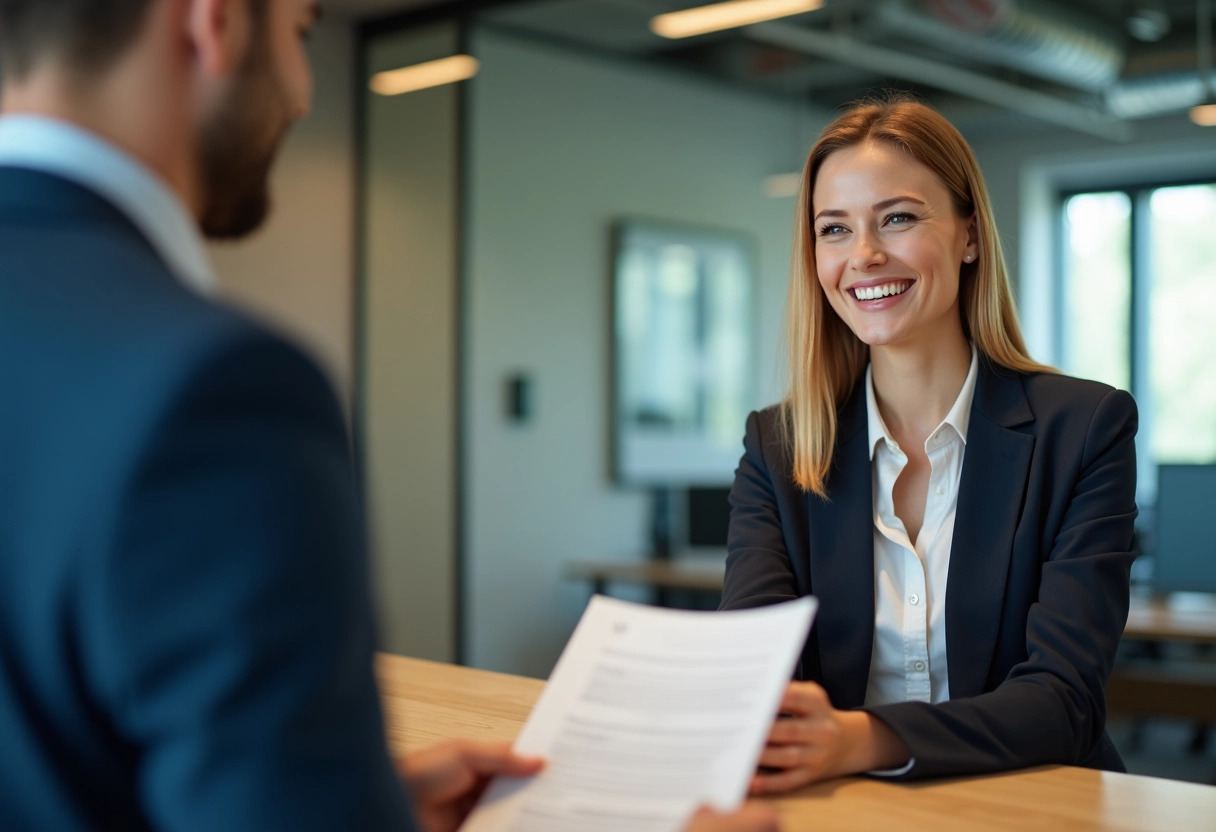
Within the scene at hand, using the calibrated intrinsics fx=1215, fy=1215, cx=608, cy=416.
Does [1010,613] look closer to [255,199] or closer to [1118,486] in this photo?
[1118,486]

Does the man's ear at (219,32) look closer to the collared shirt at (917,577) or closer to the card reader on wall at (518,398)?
the collared shirt at (917,577)

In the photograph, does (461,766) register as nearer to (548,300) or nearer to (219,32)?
(219,32)

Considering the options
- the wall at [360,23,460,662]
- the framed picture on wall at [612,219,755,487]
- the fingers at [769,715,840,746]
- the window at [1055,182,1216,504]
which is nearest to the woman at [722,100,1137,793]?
the fingers at [769,715,840,746]

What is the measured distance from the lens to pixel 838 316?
2.08 m

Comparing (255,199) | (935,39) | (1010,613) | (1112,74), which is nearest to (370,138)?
(935,39)

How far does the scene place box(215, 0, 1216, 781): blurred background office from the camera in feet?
18.8

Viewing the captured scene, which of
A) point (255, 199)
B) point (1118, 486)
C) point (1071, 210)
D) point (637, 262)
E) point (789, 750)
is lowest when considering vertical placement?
point (789, 750)

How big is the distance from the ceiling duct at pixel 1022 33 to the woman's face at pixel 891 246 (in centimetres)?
361

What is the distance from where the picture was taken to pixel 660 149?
22.8 ft

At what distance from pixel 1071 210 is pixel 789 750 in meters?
8.04

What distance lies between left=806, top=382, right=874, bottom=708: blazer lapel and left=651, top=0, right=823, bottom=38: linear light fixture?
301cm

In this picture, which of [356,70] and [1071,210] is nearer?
[356,70]

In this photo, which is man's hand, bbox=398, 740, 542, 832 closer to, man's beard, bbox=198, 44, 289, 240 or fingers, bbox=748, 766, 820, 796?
fingers, bbox=748, 766, 820, 796

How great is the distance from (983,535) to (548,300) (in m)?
4.67
